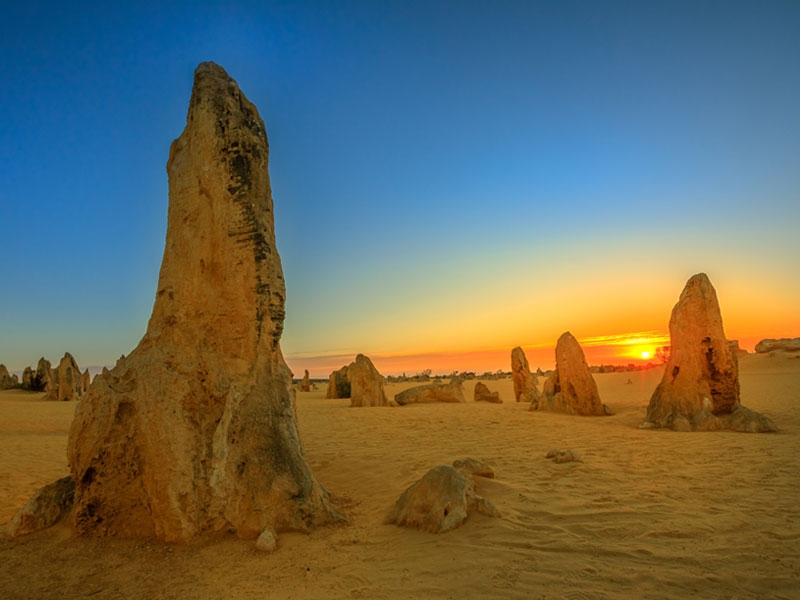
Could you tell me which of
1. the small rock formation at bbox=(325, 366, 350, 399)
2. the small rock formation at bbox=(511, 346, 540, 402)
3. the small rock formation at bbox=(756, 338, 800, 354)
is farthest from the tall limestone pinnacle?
the small rock formation at bbox=(756, 338, 800, 354)

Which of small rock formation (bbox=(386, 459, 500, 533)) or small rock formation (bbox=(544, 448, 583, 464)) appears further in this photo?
small rock formation (bbox=(544, 448, 583, 464))

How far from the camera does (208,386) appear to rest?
5191mm

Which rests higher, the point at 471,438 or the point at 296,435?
the point at 296,435

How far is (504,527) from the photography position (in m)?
4.54

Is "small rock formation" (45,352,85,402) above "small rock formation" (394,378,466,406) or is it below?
above

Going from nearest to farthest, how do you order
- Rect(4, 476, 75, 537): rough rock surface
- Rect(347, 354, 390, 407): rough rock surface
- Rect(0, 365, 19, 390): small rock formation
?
Rect(4, 476, 75, 537): rough rock surface < Rect(347, 354, 390, 407): rough rock surface < Rect(0, 365, 19, 390): small rock formation

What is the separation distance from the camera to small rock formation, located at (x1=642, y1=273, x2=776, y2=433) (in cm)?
1102

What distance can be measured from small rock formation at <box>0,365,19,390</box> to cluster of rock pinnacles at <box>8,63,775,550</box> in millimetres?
38724

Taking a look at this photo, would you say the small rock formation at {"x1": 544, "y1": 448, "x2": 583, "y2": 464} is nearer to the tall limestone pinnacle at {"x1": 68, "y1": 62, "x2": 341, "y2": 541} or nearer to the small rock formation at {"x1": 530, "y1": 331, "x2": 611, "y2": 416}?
the tall limestone pinnacle at {"x1": 68, "y1": 62, "x2": 341, "y2": 541}

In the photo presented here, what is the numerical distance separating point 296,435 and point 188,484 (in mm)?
1188

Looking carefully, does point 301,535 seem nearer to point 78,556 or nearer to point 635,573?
point 78,556

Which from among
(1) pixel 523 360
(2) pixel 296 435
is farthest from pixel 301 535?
(1) pixel 523 360

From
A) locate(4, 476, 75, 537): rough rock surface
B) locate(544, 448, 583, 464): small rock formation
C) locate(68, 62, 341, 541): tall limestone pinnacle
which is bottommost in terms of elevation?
locate(544, 448, 583, 464): small rock formation

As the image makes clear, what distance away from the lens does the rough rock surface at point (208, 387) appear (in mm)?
4723
